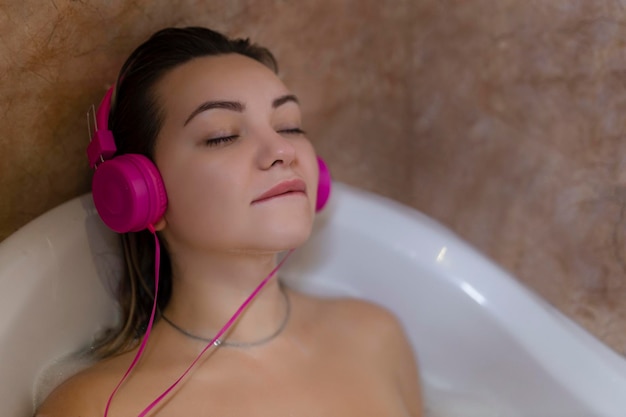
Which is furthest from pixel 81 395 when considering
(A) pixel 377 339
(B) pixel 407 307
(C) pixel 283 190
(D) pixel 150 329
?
(B) pixel 407 307

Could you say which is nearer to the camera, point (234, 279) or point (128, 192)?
point (128, 192)

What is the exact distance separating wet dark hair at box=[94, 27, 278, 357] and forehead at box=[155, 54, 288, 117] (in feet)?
0.06

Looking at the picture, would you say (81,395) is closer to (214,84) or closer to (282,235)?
(282,235)

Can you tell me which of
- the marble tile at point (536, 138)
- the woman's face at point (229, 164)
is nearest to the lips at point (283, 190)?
the woman's face at point (229, 164)

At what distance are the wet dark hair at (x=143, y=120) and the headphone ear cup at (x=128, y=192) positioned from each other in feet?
0.22

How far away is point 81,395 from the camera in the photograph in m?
1.10

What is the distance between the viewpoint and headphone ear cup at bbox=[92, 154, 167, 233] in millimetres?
1101

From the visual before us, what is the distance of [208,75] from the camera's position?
119 cm

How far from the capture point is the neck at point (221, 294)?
4.00 ft

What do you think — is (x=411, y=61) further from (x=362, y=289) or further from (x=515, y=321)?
(x=515, y=321)

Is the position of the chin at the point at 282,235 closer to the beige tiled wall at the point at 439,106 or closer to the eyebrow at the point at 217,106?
the eyebrow at the point at 217,106

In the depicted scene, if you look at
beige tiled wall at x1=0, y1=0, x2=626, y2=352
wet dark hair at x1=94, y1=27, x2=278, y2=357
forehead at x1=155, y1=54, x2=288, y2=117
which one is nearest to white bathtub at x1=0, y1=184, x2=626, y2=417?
wet dark hair at x1=94, y1=27, x2=278, y2=357

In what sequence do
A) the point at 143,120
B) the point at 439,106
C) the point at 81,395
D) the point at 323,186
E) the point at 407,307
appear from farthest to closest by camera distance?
the point at 439,106 < the point at 407,307 < the point at 323,186 < the point at 143,120 < the point at 81,395

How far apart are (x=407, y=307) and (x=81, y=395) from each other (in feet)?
2.08
